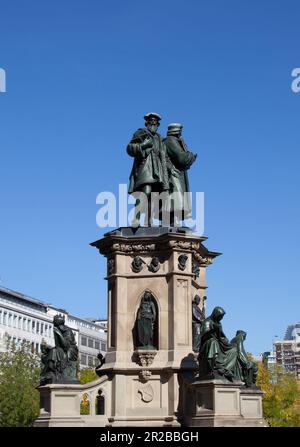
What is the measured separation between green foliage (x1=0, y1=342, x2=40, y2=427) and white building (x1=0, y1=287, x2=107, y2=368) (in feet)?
113

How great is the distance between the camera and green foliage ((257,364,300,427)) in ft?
178

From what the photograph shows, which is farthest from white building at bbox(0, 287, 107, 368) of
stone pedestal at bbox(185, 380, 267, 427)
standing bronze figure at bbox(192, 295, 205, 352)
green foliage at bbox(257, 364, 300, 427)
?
stone pedestal at bbox(185, 380, 267, 427)

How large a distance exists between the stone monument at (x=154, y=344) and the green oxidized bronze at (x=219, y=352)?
0.03m

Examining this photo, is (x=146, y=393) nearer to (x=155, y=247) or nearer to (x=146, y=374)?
(x=146, y=374)

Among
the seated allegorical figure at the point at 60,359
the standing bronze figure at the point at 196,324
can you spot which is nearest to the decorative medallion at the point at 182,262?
the standing bronze figure at the point at 196,324

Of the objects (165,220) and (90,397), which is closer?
(90,397)

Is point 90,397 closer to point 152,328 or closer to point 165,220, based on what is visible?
point 152,328

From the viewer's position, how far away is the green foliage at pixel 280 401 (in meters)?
54.4

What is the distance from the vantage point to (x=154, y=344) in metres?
21.5

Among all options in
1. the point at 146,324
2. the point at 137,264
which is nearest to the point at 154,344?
the point at 146,324
